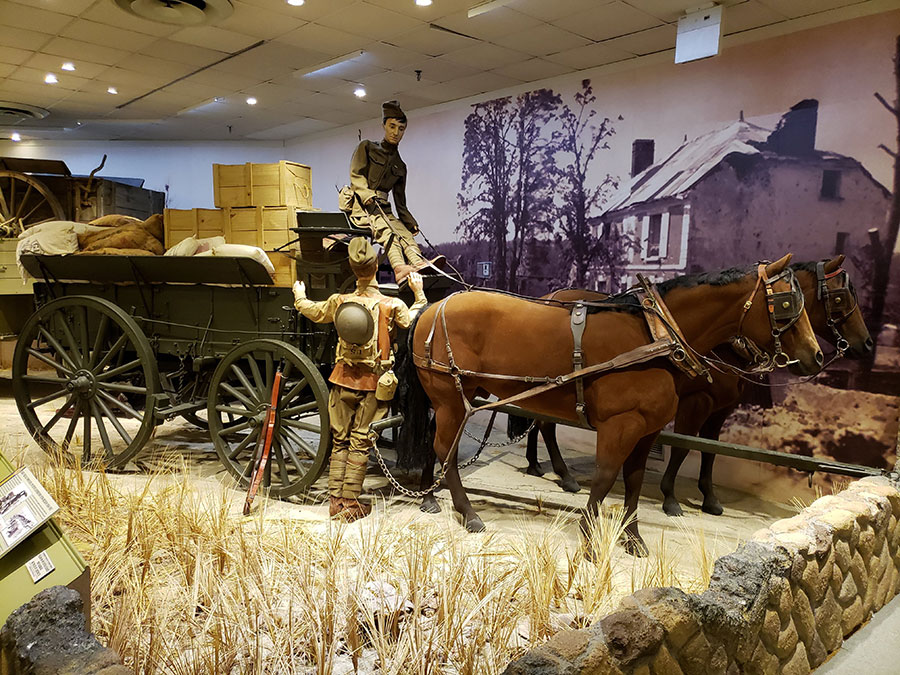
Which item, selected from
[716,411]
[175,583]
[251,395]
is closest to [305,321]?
[251,395]

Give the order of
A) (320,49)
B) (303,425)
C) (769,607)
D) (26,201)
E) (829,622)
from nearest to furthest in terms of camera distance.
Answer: (769,607) → (829,622) → (303,425) → (320,49) → (26,201)

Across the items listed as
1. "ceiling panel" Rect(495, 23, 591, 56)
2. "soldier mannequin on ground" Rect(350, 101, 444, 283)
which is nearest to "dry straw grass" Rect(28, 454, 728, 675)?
"soldier mannequin on ground" Rect(350, 101, 444, 283)

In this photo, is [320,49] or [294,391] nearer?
[294,391]

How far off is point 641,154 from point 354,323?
10.9ft

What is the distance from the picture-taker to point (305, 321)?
460cm

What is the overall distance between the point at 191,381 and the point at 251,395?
3.39 ft

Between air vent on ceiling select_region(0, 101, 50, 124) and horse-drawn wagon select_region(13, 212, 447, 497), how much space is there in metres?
3.89

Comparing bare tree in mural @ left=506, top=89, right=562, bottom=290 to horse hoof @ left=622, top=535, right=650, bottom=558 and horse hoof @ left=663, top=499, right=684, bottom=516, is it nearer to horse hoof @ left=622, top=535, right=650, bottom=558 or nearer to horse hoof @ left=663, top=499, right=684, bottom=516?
horse hoof @ left=663, top=499, right=684, bottom=516

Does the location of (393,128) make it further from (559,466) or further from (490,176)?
(559,466)

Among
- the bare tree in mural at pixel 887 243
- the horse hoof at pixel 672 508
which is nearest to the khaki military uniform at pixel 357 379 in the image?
the horse hoof at pixel 672 508

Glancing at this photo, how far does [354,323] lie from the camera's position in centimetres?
380

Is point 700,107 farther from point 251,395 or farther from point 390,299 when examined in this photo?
point 251,395

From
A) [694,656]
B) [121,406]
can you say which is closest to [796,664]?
[694,656]

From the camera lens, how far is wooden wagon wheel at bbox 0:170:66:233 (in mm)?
8000
